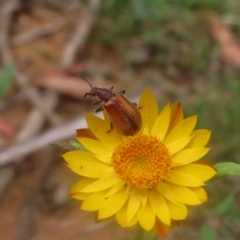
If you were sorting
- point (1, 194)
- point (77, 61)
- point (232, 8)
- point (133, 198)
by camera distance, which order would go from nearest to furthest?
point (133, 198), point (1, 194), point (77, 61), point (232, 8)

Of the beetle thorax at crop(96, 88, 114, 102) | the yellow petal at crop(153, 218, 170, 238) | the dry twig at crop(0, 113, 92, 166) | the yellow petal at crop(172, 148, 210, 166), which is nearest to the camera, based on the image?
the yellow petal at crop(153, 218, 170, 238)

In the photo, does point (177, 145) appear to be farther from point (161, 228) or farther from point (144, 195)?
point (161, 228)

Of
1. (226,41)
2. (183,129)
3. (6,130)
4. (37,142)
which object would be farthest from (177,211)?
(226,41)

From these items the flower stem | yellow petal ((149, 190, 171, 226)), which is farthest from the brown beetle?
the flower stem

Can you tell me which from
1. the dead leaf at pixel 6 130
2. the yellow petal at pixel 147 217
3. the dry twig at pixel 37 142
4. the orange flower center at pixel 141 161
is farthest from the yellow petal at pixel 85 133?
the dead leaf at pixel 6 130

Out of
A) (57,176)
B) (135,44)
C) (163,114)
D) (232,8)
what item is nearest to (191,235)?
(57,176)

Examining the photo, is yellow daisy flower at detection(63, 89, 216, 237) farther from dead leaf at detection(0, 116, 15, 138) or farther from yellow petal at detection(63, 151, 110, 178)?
dead leaf at detection(0, 116, 15, 138)

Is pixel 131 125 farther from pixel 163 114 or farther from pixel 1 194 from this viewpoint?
pixel 1 194
